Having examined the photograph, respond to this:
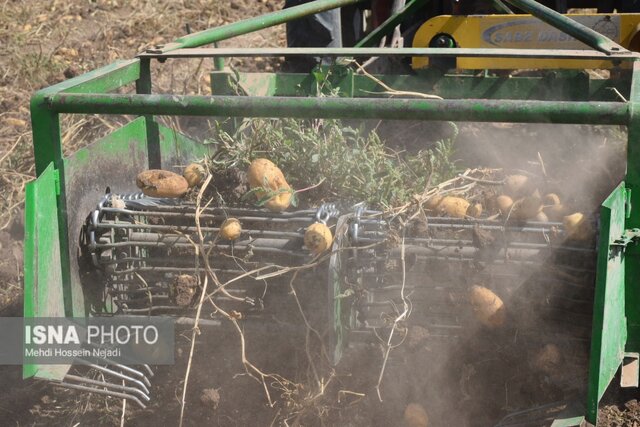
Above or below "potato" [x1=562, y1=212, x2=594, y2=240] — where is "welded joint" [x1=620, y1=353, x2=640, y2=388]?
below

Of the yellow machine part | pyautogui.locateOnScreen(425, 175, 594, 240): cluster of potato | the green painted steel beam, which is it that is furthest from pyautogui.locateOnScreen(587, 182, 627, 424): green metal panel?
the green painted steel beam

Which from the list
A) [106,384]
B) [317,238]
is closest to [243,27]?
[317,238]

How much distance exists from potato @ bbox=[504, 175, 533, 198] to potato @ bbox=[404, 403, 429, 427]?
81 cm

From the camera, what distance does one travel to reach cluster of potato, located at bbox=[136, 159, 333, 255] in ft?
10.6

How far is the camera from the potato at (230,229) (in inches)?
132

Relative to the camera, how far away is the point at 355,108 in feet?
9.80

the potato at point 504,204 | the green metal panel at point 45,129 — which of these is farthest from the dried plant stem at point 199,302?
the potato at point 504,204

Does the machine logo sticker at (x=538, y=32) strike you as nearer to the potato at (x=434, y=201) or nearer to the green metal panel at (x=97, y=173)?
the potato at (x=434, y=201)

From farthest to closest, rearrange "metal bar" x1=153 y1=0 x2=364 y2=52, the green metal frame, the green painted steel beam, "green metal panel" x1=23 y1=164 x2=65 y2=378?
the green painted steel beam
"metal bar" x1=153 y1=0 x2=364 y2=52
"green metal panel" x1=23 y1=164 x2=65 y2=378
the green metal frame

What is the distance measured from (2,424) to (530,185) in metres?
2.14

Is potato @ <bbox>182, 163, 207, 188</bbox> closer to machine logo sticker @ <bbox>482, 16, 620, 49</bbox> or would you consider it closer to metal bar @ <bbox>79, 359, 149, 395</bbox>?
metal bar @ <bbox>79, 359, 149, 395</bbox>

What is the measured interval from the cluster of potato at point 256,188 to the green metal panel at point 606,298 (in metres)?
0.90

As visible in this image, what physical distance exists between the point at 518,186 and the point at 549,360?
26.0 inches

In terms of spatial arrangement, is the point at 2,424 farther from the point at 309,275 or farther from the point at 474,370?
the point at 474,370
